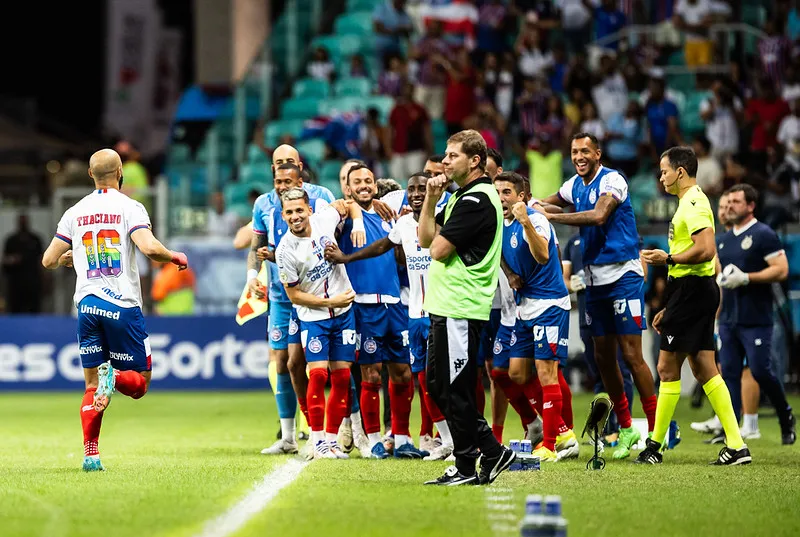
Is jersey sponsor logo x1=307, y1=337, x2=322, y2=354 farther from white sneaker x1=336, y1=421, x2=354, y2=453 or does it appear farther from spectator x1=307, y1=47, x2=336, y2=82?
spectator x1=307, y1=47, x2=336, y2=82

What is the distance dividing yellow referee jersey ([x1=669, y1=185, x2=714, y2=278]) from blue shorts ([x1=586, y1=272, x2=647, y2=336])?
644mm

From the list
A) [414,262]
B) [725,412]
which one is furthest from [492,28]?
[725,412]

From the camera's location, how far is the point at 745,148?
829 inches

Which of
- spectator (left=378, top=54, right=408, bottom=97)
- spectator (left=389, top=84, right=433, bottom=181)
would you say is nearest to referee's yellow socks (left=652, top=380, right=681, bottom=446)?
spectator (left=389, top=84, right=433, bottom=181)

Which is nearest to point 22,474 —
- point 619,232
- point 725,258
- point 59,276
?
point 619,232

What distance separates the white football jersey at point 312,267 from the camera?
35.3ft

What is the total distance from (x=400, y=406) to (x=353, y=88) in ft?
47.5

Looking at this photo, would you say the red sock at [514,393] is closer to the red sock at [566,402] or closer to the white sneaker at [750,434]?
the red sock at [566,402]

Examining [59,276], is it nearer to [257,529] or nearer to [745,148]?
[745,148]

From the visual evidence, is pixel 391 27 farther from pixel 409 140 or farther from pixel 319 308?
pixel 319 308

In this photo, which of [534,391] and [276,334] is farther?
[276,334]

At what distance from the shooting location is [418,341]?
11.2 m

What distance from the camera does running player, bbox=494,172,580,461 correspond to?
1059 cm

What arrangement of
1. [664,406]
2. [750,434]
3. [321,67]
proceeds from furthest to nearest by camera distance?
1. [321,67]
2. [750,434]
3. [664,406]
